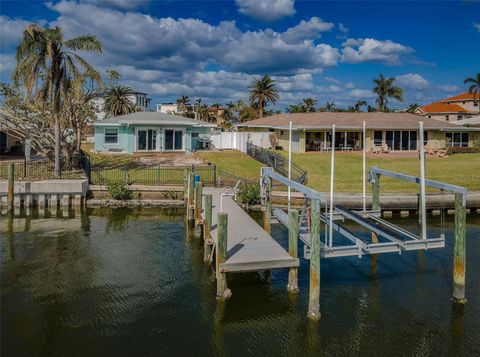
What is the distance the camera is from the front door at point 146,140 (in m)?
41.0

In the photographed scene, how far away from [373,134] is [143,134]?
70.0ft

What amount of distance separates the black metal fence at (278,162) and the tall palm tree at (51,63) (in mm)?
13007

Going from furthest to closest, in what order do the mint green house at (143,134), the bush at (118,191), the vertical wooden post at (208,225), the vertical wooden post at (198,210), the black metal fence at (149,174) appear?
the mint green house at (143,134)
the black metal fence at (149,174)
the bush at (118,191)
the vertical wooden post at (198,210)
the vertical wooden post at (208,225)

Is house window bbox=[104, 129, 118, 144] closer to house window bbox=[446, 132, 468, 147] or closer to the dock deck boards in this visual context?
the dock deck boards

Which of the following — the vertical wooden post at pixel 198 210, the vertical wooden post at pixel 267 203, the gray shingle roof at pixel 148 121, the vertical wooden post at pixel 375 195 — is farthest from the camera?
the gray shingle roof at pixel 148 121

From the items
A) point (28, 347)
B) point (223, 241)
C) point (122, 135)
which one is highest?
point (122, 135)

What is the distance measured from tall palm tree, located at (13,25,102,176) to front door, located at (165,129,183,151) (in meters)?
14.2

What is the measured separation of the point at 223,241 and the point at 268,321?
2372 mm

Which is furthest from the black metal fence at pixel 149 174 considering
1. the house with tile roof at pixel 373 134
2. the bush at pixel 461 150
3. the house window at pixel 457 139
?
the house window at pixel 457 139

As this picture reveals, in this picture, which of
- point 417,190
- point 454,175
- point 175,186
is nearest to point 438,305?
point 417,190

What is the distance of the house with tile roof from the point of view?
136ft

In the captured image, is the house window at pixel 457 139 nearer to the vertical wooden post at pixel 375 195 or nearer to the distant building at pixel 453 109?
the vertical wooden post at pixel 375 195

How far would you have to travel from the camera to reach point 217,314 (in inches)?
463

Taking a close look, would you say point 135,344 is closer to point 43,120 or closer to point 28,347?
point 28,347
